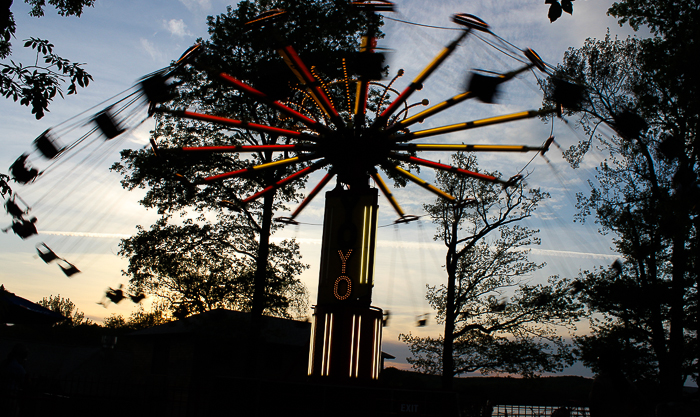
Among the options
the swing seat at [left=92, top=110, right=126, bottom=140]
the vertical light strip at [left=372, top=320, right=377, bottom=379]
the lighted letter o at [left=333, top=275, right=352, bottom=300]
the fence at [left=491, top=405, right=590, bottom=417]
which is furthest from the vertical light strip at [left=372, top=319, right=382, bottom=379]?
the swing seat at [left=92, top=110, right=126, bottom=140]

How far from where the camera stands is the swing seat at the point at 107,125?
944 centimetres

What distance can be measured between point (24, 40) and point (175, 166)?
9096 millimetres

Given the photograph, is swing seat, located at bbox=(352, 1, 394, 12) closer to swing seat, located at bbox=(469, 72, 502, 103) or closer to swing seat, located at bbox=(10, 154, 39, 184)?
swing seat, located at bbox=(469, 72, 502, 103)

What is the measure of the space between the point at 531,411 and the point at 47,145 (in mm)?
11411

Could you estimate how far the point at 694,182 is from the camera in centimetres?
1248

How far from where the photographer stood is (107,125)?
9562 millimetres

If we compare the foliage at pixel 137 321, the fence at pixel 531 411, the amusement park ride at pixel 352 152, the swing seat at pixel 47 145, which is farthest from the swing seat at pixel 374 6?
the foliage at pixel 137 321

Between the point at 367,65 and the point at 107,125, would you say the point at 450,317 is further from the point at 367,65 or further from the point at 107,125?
the point at 107,125

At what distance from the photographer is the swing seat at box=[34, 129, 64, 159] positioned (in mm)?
8969

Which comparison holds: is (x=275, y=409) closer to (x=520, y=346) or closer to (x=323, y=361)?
(x=323, y=361)

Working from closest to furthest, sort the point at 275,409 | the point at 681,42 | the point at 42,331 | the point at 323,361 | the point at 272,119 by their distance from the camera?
the point at 275,409 < the point at 323,361 < the point at 681,42 < the point at 272,119 < the point at 42,331

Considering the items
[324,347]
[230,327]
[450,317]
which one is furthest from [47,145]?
[450,317]

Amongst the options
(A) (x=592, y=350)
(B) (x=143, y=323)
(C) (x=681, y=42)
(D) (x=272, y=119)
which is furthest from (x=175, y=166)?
(B) (x=143, y=323)

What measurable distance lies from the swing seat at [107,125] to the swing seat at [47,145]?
0.83 meters
